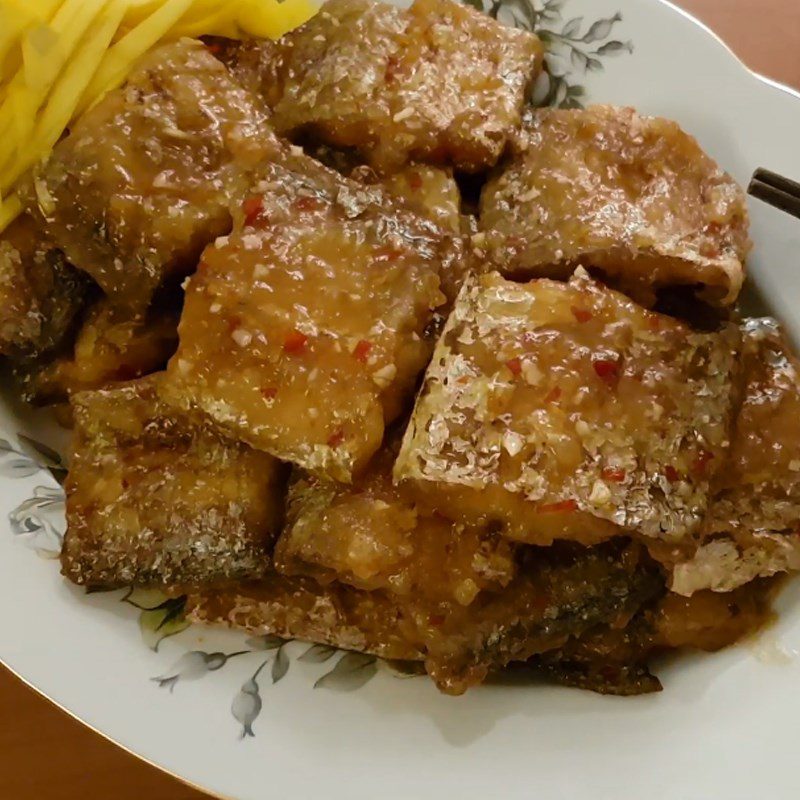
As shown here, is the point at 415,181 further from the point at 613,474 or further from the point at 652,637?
the point at 652,637

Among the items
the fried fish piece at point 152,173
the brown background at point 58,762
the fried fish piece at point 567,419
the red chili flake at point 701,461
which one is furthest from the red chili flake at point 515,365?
the brown background at point 58,762

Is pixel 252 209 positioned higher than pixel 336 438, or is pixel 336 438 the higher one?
pixel 252 209

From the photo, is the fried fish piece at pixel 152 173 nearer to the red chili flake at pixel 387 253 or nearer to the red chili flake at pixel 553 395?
the red chili flake at pixel 387 253

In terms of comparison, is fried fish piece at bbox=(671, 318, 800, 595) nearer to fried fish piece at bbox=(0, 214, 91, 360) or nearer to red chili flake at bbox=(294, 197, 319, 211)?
red chili flake at bbox=(294, 197, 319, 211)

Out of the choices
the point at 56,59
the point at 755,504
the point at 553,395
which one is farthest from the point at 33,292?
the point at 755,504

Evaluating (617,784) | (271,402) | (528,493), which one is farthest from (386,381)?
(617,784)
